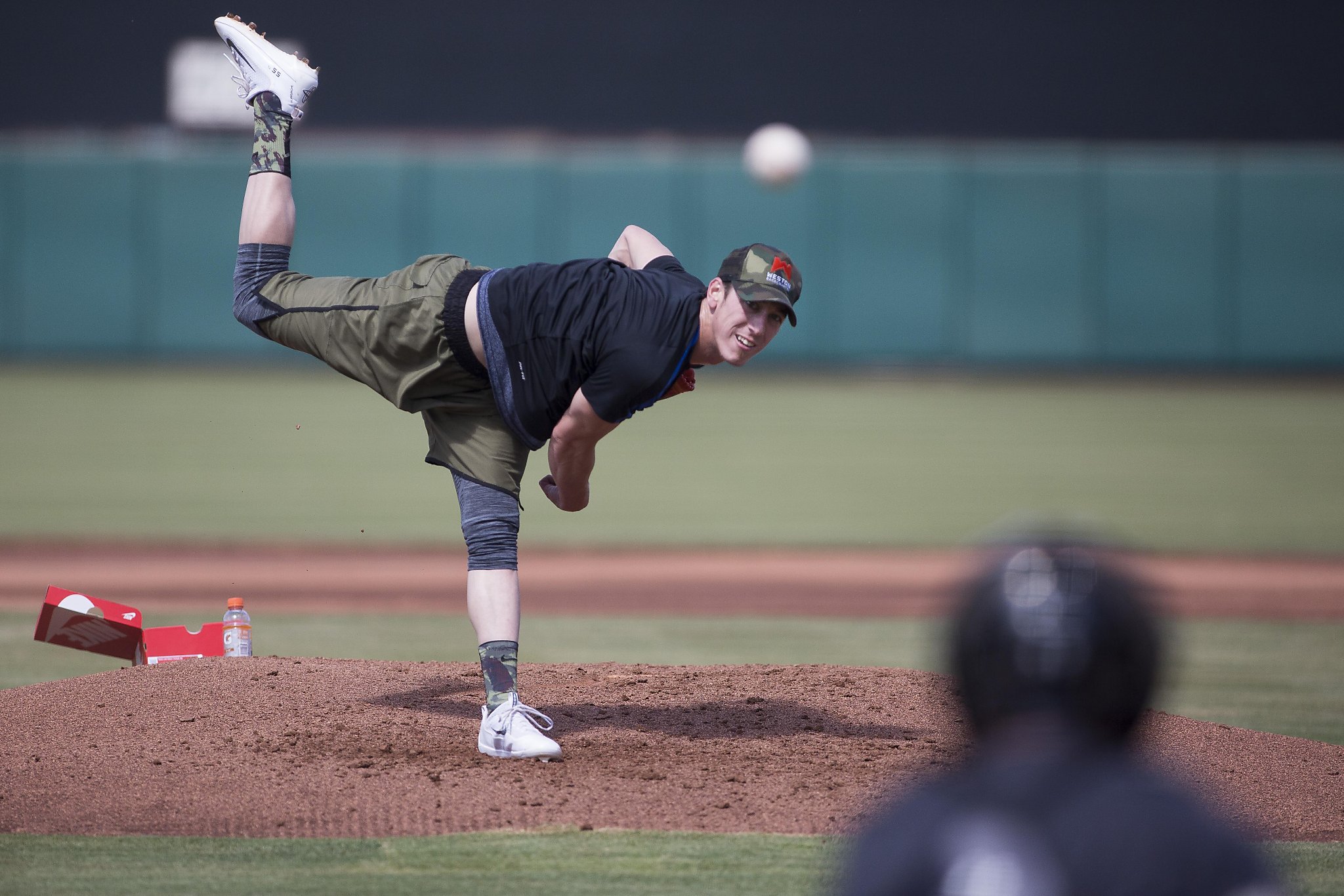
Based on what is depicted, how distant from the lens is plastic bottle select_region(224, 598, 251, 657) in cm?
529

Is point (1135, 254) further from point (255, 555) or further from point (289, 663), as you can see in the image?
point (289, 663)

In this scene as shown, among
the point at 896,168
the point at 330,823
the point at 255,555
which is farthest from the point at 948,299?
the point at 330,823

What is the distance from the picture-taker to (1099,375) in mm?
24422

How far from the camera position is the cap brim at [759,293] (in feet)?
12.0

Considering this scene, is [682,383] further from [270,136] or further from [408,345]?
[270,136]

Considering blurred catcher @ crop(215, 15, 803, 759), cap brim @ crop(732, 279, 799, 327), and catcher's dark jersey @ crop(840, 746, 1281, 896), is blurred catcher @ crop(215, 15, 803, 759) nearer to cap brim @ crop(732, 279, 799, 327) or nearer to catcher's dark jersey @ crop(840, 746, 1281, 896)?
cap brim @ crop(732, 279, 799, 327)

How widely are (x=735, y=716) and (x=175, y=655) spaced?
2188 millimetres

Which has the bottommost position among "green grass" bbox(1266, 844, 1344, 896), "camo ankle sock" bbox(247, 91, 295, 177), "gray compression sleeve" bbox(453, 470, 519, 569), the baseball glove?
"green grass" bbox(1266, 844, 1344, 896)

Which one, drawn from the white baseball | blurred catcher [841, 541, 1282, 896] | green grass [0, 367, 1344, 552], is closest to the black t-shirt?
blurred catcher [841, 541, 1282, 896]

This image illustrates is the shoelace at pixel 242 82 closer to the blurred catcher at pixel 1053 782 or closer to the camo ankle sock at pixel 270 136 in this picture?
the camo ankle sock at pixel 270 136

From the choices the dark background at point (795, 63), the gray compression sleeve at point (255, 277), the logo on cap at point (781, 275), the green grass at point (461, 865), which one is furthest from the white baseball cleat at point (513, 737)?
the dark background at point (795, 63)

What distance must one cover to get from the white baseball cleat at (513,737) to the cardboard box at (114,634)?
67.3 inches

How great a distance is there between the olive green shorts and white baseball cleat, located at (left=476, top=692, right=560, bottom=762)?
63 centimetres

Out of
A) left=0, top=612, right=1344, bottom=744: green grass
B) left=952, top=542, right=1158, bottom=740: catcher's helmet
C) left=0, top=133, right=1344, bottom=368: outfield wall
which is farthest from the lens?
left=0, top=133, right=1344, bottom=368: outfield wall
